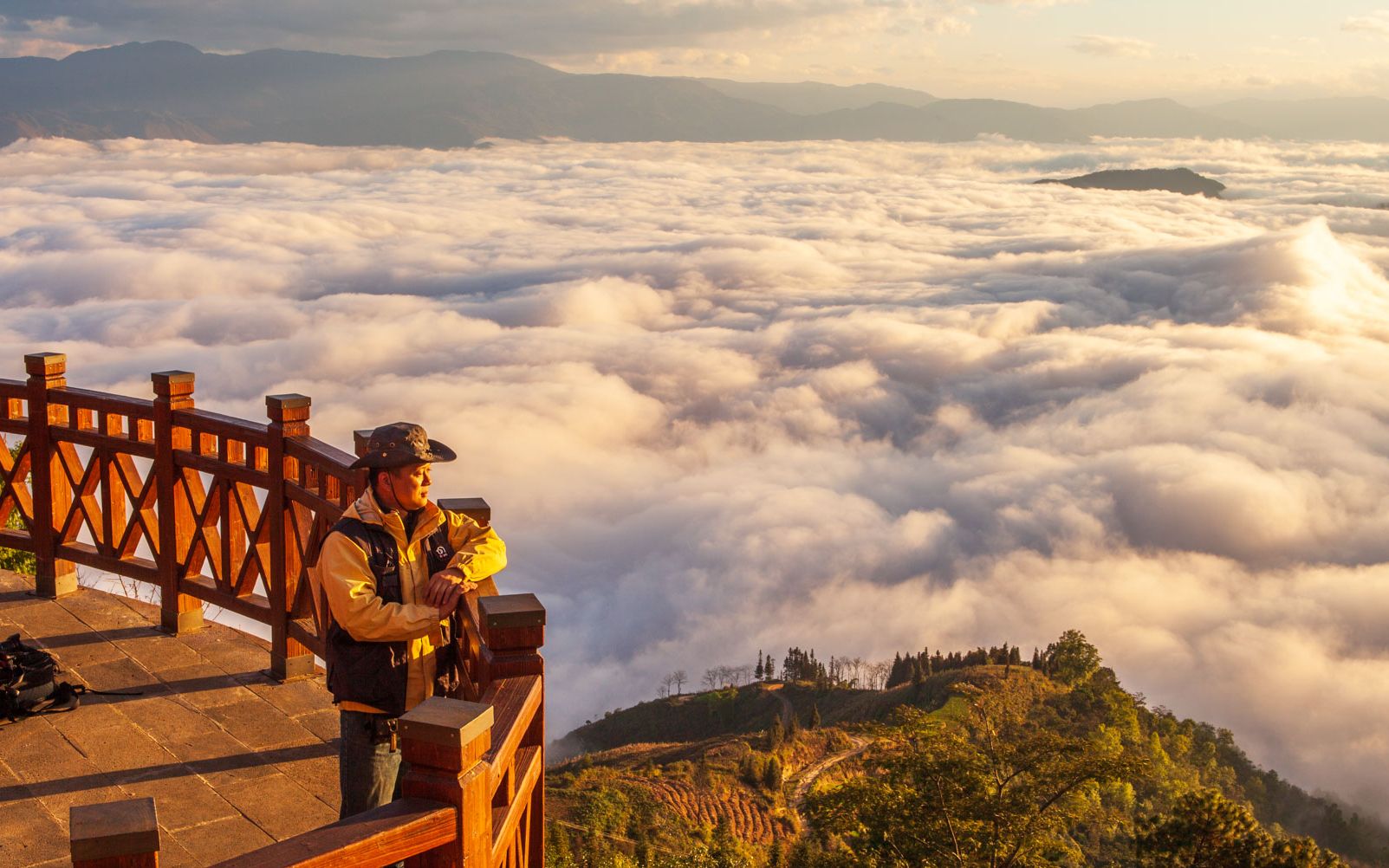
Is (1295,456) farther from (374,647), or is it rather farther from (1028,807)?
(374,647)

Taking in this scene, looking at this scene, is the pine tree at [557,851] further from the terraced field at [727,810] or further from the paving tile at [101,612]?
the terraced field at [727,810]

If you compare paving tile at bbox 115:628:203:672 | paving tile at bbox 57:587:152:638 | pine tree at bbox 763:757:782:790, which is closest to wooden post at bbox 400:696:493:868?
paving tile at bbox 115:628:203:672

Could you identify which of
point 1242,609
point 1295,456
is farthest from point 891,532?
point 1295,456

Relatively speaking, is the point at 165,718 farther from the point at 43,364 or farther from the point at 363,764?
the point at 43,364

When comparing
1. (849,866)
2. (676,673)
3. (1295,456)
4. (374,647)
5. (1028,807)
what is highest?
(374,647)

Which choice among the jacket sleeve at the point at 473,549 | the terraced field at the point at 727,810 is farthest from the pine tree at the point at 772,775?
the jacket sleeve at the point at 473,549

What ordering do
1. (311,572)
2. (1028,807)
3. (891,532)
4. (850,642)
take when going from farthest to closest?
(891,532)
(850,642)
(1028,807)
(311,572)

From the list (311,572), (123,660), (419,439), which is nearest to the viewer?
(419,439)

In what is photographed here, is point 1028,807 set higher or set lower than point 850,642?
higher
